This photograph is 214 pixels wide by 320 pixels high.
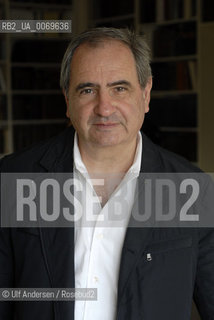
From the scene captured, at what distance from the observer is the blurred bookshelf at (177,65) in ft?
14.6

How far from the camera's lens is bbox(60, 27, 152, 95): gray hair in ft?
3.82

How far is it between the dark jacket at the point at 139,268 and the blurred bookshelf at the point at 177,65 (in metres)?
3.24

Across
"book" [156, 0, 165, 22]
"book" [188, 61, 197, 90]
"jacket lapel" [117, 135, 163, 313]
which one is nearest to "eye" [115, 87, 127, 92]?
"jacket lapel" [117, 135, 163, 313]

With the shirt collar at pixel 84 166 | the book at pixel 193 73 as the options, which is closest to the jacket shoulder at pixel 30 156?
the shirt collar at pixel 84 166

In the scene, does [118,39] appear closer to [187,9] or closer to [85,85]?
[85,85]

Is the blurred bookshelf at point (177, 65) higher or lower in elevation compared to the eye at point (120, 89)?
higher

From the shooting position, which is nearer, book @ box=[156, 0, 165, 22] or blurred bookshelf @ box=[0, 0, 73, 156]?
book @ box=[156, 0, 165, 22]

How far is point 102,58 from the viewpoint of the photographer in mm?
1140

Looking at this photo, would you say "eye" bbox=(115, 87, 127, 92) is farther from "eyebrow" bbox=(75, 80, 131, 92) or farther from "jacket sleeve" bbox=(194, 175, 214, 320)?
"jacket sleeve" bbox=(194, 175, 214, 320)

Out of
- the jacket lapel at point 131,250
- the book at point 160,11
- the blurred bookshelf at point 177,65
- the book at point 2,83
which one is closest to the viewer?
the jacket lapel at point 131,250

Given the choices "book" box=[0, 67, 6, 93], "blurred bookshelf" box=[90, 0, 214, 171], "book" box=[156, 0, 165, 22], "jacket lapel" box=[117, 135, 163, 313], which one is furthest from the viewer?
"book" box=[0, 67, 6, 93]

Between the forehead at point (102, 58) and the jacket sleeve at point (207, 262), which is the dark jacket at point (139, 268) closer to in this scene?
the jacket sleeve at point (207, 262)

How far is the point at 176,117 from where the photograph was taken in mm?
4770

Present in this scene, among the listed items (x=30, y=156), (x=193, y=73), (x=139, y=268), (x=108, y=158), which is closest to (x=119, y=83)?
(x=108, y=158)
